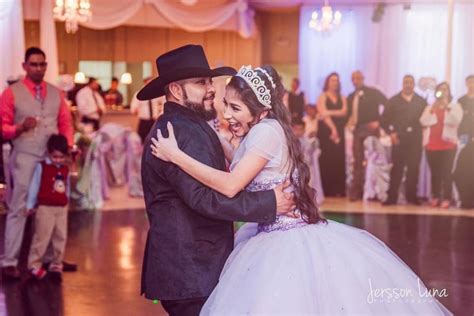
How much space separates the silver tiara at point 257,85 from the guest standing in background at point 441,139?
731 cm

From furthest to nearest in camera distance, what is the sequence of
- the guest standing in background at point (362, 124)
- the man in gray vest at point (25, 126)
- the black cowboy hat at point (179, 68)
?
the guest standing in background at point (362, 124)
the man in gray vest at point (25, 126)
the black cowboy hat at point (179, 68)

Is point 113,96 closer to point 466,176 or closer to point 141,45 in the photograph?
point 141,45

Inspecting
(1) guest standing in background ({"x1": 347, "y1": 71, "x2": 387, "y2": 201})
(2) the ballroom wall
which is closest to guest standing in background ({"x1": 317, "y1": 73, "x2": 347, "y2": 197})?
(1) guest standing in background ({"x1": 347, "y1": 71, "x2": 387, "y2": 201})

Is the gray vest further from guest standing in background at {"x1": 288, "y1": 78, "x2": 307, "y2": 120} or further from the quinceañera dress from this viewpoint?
guest standing in background at {"x1": 288, "y1": 78, "x2": 307, "y2": 120}

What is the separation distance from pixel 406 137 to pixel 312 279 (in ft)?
24.5

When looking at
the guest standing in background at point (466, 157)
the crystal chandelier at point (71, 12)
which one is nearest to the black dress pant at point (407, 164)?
the guest standing in background at point (466, 157)

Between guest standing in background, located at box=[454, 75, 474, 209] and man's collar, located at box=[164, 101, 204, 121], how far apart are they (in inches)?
293

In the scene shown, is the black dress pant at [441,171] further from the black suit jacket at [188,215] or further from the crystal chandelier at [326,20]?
the black suit jacket at [188,215]

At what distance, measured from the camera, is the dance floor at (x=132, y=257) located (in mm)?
5031

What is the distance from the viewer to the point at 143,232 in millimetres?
7762

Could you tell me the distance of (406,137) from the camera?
32.7ft

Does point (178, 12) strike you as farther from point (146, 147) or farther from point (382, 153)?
point (146, 147)

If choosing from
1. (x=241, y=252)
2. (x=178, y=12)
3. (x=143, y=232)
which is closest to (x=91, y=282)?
(x=143, y=232)

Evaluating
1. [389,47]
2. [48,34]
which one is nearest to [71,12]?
[48,34]
